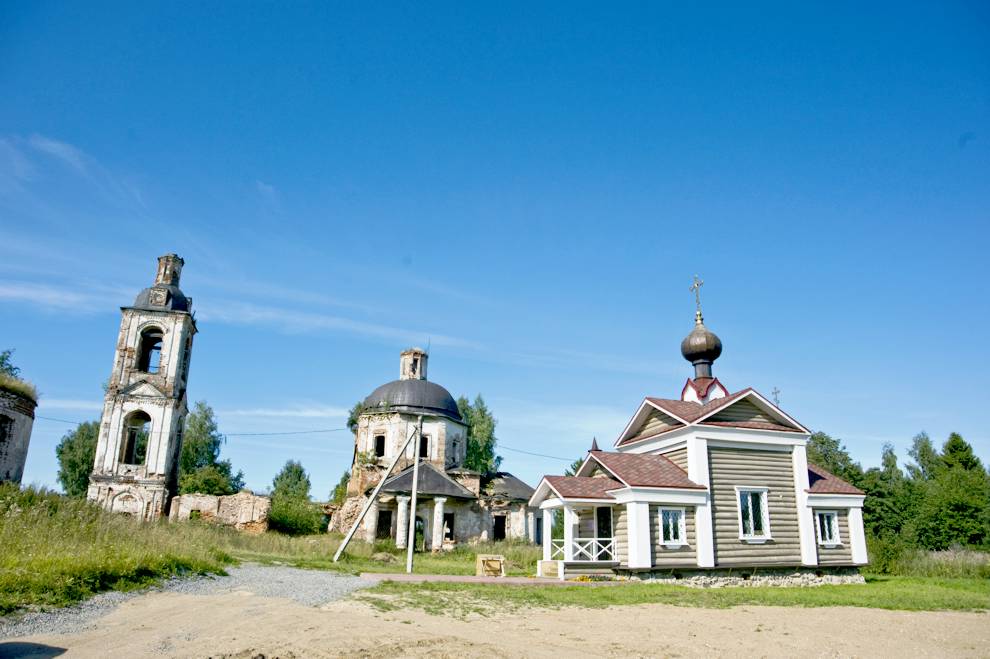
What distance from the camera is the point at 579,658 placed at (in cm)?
754

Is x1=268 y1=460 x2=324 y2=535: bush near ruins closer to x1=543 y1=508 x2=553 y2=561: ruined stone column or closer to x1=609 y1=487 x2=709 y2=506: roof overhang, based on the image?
x1=543 y1=508 x2=553 y2=561: ruined stone column

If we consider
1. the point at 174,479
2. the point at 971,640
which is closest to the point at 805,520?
the point at 971,640

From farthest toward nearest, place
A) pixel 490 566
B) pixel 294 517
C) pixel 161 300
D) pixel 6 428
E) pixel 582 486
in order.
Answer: pixel 294 517, pixel 161 300, pixel 6 428, pixel 582 486, pixel 490 566

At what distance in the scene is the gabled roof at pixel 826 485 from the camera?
71.4 ft

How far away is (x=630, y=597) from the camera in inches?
560

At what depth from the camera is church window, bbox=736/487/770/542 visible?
2061 centimetres

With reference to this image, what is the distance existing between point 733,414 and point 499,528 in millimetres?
18043

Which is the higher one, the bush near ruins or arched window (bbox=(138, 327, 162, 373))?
arched window (bbox=(138, 327, 162, 373))

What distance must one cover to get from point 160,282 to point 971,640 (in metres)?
36.9

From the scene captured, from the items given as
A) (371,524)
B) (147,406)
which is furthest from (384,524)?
(147,406)

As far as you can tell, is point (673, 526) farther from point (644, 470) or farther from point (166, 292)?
point (166, 292)

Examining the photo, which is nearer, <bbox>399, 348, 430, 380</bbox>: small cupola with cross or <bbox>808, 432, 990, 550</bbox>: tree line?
<bbox>808, 432, 990, 550</bbox>: tree line

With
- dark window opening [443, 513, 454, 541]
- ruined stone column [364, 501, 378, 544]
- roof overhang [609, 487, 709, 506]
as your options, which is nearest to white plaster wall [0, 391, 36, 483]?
ruined stone column [364, 501, 378, 544]

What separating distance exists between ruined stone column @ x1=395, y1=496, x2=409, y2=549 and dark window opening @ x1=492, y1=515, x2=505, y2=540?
5.84m
